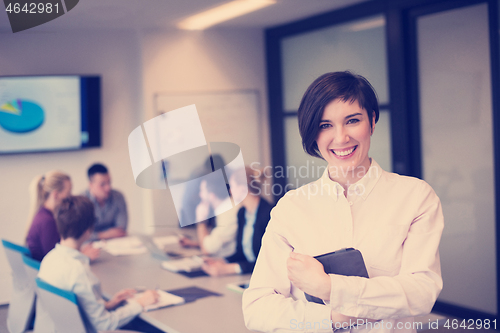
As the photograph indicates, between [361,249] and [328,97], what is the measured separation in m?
0.37

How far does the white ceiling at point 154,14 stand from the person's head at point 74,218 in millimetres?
786

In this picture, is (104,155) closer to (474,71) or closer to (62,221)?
(62,221)

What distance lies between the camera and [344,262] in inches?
44.2

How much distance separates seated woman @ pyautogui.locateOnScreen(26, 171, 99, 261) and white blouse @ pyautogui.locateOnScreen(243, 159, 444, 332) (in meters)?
1.45

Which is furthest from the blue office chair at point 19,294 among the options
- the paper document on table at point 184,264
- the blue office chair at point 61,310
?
the paper document on table at point 184,264

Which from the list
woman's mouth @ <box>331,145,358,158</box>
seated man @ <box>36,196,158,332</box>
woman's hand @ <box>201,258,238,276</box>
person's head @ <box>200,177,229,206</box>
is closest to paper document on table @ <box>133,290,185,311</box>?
seated man @ <box>36,196,158,332</box>

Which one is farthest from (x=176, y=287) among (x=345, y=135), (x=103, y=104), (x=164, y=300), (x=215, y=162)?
(x=103, y=104)

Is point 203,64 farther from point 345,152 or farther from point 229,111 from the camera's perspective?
point 345,152

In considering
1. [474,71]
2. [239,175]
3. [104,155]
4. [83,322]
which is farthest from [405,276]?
[104,155]

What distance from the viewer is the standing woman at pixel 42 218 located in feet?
7.55

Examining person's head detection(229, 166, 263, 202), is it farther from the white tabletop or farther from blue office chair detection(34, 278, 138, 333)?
blue office chair detection(34, 278, 138, 333)

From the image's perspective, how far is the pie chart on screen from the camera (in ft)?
6.87

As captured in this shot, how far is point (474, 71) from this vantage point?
3.01 m

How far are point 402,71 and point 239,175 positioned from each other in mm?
1759
